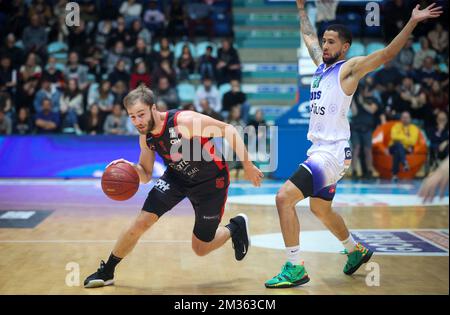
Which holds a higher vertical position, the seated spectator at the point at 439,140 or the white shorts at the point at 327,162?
the white shorts at the point at 327,162

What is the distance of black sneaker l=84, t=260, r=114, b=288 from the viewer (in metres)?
5.35

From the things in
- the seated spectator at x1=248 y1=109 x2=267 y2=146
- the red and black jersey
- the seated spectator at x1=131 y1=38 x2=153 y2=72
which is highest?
the seated spectator at x1=131 y1=38 x2=153 y2=72

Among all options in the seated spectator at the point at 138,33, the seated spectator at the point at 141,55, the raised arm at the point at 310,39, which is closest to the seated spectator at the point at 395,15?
the seated spectator at the point at 141,55

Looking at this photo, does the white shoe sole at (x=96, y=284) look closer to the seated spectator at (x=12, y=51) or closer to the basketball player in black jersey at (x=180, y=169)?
the basketball player in black jersey at (x=180, y=169)

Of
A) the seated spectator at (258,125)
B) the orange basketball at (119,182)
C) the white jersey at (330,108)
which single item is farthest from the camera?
the seated spectator at (258,125)

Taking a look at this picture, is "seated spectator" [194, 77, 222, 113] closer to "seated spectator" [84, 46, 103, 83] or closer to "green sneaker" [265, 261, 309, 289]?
"seated spectator" [84, 46, 103, 83]

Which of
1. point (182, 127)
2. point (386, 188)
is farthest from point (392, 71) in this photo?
point (182, 127)

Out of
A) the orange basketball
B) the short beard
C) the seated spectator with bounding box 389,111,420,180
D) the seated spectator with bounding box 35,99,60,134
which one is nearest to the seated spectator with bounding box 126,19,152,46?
the seated spectator with bounding box 35,99,60,134

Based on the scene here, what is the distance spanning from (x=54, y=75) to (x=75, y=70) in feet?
2.08

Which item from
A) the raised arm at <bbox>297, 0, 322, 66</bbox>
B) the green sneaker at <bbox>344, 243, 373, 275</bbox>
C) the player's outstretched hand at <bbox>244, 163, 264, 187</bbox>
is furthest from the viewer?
the raised arm at <bbox>297, 0, 322, 66</bbox>

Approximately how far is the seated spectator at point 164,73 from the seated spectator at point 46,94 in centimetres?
191

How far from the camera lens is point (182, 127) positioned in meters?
5.27

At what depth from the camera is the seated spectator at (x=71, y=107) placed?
13.3 m

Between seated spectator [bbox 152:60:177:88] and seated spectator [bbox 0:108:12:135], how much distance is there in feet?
9.44
